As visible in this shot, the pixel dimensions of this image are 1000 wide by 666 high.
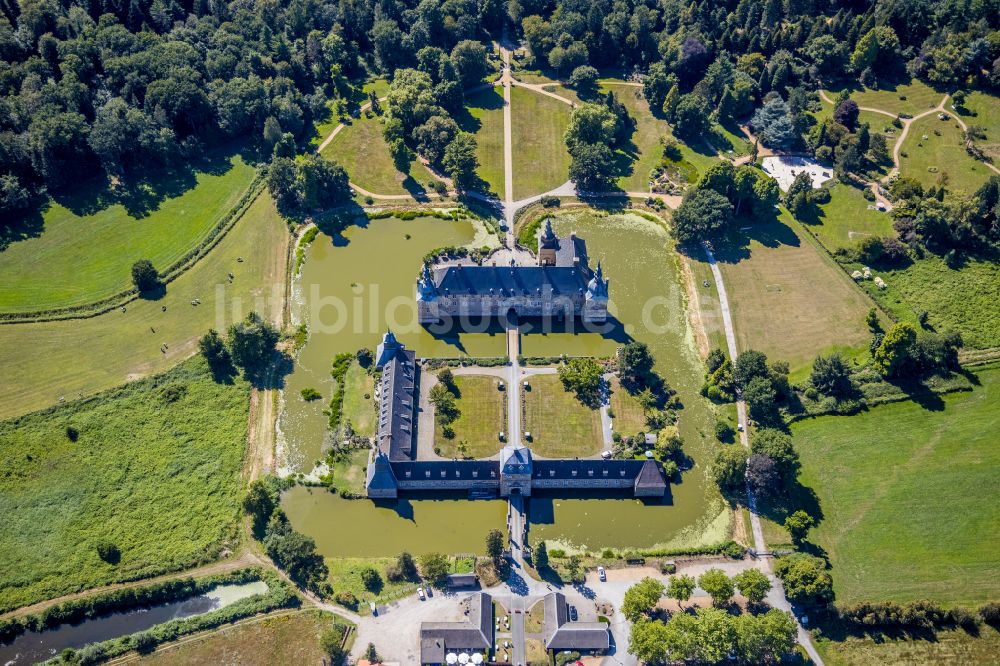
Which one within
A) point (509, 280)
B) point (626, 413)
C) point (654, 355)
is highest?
point (509, 280)

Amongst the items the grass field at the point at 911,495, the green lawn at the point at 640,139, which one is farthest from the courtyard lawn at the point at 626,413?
the green lawn at the point at 640,139

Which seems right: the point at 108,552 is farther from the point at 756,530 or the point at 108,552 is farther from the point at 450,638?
the point at 756,530

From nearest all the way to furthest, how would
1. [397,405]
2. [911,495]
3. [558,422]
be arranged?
[911,495], [397,405], [558,422]

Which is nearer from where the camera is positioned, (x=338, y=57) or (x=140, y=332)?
(x=140, y=332)

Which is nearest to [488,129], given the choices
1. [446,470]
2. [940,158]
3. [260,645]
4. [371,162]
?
[371,162]

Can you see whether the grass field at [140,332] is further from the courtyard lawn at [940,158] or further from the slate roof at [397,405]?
the courtyard lawn at [940,158]

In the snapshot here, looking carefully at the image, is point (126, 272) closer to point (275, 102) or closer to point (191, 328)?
point (191, 328)
